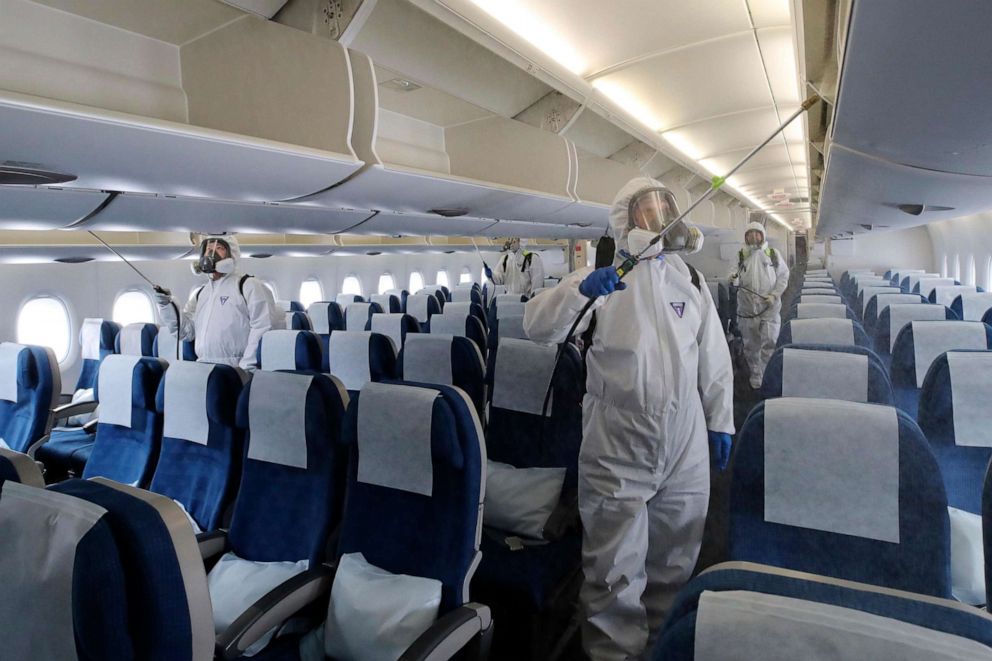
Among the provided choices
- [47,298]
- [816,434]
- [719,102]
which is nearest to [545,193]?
[719,102]

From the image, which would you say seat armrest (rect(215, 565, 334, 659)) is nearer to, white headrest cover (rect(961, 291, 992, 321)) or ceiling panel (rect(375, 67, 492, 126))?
ceiling panel (rect(375, 67, 492, 126))

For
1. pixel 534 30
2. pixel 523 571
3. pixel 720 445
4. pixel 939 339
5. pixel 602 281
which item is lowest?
pixel 523 571

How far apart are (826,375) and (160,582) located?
2444 mm

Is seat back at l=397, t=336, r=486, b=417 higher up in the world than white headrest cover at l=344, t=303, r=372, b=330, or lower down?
lower down

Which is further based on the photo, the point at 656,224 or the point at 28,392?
the point at 28,392

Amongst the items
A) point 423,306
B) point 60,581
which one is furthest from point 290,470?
point 423,306

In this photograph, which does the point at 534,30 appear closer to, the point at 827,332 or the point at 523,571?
the point at 523,571

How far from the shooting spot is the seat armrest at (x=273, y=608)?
1.71 m

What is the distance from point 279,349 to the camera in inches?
178

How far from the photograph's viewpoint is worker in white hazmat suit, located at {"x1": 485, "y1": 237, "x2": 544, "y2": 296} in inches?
392

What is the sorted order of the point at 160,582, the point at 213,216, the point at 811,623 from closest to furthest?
the point at 811,623
the point at 160,582
the point at 213,216

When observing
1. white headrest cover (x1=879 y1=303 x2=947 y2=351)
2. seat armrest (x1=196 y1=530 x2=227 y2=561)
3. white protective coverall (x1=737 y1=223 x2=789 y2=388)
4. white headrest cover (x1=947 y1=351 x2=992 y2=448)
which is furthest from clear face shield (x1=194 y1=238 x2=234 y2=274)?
white protective coverall (x1=737 y1=223 x2=789 y2=388)

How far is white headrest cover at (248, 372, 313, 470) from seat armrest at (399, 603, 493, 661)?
88 cm

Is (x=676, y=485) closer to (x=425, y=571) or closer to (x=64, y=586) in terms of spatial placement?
(x=425, y=571)
